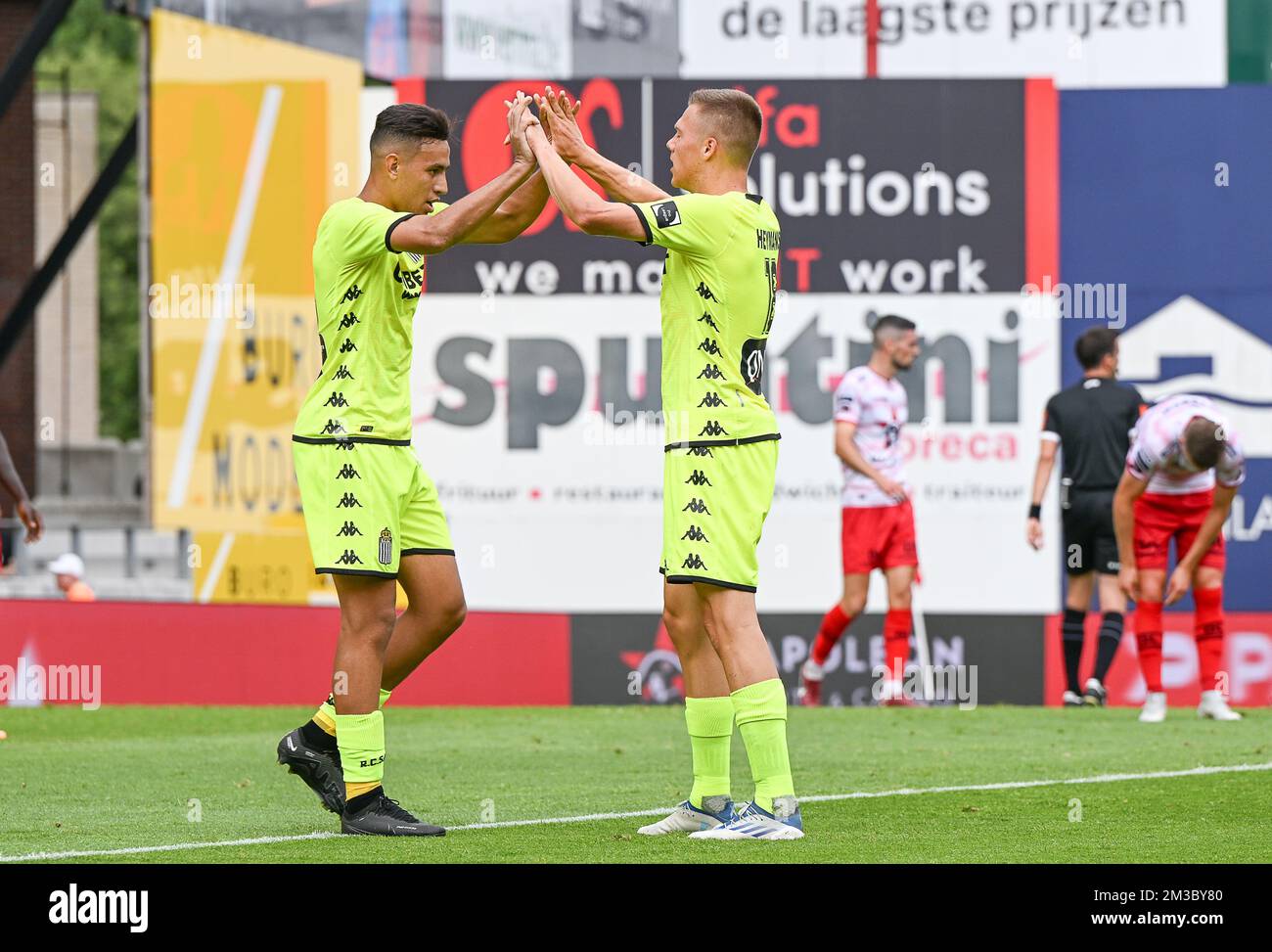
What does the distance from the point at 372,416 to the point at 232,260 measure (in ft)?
36.6

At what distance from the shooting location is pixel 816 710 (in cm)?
1257

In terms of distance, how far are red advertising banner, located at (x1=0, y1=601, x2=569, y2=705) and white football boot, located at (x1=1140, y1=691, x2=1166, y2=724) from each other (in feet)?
13.6

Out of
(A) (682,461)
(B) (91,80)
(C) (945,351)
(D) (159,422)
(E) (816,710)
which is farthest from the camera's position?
(B) (91,80)

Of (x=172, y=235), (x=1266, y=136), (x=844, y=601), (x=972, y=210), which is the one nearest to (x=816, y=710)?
(x=844, y=601)

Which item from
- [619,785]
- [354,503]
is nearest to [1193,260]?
[619,785]

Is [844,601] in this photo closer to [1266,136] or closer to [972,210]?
[972,210]

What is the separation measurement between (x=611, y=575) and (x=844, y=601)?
3614mm

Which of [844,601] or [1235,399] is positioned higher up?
[1235,399]

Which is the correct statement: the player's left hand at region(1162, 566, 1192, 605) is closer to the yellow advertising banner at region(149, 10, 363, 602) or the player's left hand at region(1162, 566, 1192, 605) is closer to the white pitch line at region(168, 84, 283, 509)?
the yellow advertising banner at region(149, 10, 363, 602)

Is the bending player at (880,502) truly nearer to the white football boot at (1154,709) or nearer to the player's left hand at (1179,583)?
the white football boot at (1154,709)

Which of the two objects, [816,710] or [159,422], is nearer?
[816,710]

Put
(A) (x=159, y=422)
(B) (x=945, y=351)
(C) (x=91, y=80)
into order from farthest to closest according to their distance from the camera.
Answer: (C) (x=91, y=80), (A) (x=159, y=422), (B) (x=945, y=351)

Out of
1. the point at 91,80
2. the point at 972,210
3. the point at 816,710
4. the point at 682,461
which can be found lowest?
the point at 816,710

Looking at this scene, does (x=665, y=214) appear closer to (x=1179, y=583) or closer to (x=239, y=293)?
(x=1179, y=583)
